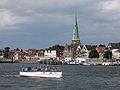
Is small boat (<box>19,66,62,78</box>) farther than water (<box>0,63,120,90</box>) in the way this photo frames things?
Yes

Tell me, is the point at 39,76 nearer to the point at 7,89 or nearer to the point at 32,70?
the point at 32,70

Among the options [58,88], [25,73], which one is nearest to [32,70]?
[25,73]

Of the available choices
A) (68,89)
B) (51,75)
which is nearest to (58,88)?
(68,89)

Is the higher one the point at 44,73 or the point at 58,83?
the point at 44,73

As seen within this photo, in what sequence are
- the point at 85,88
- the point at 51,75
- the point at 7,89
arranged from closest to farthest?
the point at 7,89, the point at 85,88, the point at 51,75

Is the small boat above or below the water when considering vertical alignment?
above

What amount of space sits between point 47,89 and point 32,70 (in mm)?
32759

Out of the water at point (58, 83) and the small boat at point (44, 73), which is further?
the small boat at point (44, 73)

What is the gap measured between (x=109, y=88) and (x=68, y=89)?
289 inches

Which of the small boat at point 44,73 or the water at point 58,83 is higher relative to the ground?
the small boat at point 44,73

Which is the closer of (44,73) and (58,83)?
(58,83)

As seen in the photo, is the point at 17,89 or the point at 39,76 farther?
the point at 39,76

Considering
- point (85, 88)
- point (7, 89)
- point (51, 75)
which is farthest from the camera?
point (51, 75)

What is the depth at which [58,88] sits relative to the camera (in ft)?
249
